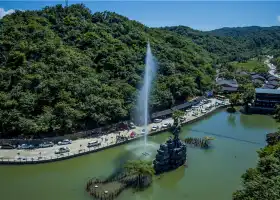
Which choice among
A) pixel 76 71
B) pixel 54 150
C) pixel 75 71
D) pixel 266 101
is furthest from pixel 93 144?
pixel 266 101

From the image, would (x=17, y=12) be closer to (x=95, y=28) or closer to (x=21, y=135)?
(x=95, y=28)

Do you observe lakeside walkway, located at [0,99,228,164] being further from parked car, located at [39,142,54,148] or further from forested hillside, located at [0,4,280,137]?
forested hillside, located at [0,4,280,137]

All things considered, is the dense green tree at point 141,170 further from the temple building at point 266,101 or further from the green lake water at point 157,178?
the temple building at point 266,101

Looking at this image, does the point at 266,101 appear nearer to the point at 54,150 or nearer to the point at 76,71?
the point at 76,71

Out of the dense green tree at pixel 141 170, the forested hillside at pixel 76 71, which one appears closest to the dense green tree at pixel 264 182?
the dense green tree at pixel 141 170

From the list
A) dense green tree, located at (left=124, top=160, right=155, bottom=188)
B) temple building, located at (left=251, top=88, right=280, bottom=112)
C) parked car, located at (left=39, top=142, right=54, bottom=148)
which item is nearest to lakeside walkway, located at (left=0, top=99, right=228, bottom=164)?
parked car, located at (left=39, top=142, right=54, bottom=148)

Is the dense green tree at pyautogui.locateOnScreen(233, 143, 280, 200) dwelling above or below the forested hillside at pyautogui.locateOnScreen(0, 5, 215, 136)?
below
